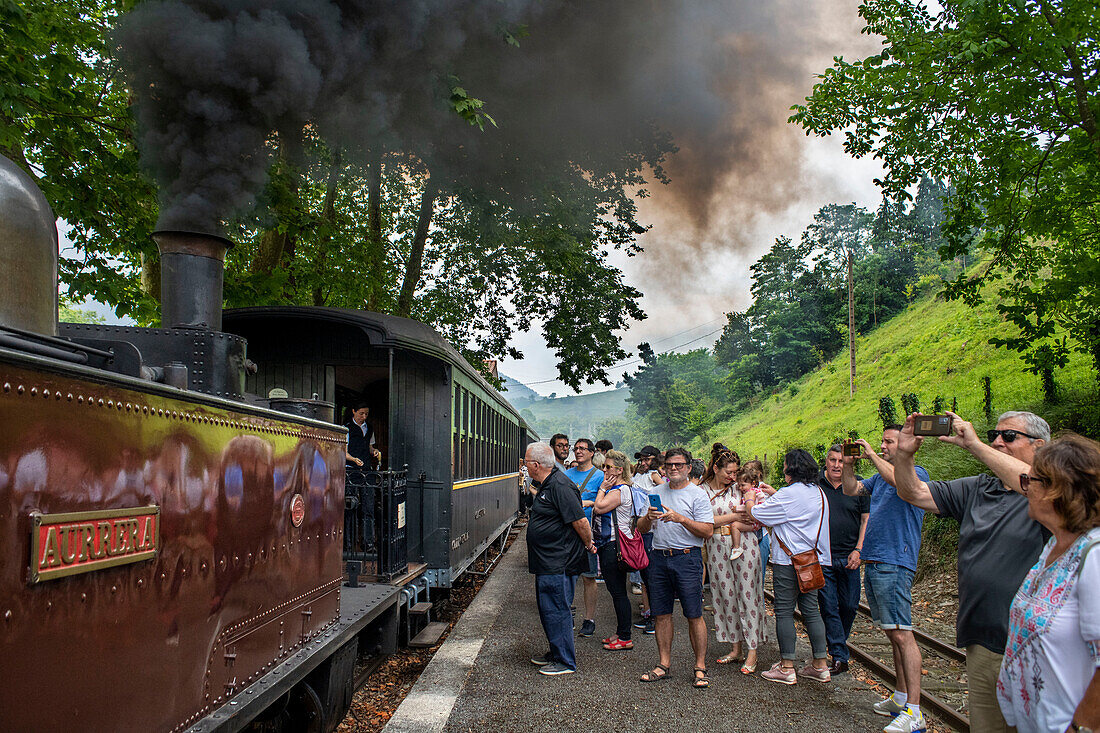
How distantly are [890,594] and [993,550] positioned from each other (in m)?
1.79

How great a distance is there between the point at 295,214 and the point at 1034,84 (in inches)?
382

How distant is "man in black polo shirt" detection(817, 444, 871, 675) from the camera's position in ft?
18.7

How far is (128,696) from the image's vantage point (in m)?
2.28

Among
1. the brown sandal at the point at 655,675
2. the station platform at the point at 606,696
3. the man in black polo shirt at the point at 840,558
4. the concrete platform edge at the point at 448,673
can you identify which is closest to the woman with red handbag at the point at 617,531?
the station platform at the point at 606,696

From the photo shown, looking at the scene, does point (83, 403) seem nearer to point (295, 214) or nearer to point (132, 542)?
point (132, 542)

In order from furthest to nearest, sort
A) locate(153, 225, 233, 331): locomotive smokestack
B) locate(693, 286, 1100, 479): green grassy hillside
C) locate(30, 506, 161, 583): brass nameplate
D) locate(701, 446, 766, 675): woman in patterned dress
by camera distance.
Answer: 1. locate(693, 286, 1100, 479): green grassy hillside
2. locate(701, 446, 766, 675): woman in patterned dress
3. locate(153, 225, 233, 331): locomotive smokestack
4. locate(30, 506, 161, 583): brass nameplate

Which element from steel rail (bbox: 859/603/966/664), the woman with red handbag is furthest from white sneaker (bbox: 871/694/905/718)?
the woman with red handbag

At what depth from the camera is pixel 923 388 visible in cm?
2756

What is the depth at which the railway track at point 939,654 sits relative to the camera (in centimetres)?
453

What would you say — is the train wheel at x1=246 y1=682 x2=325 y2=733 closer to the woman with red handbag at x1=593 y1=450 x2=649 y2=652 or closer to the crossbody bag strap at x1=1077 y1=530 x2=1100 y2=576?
the woman with red handbag at x1=593 y1=450 x2=649 y2=652

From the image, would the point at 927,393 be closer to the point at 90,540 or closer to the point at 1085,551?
the point at 1085,551

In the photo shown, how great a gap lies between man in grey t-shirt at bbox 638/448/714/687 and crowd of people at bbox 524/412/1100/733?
0.04 ft

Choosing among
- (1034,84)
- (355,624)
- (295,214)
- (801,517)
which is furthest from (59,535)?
(1034,84)

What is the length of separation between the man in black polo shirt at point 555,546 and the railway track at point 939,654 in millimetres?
2399
